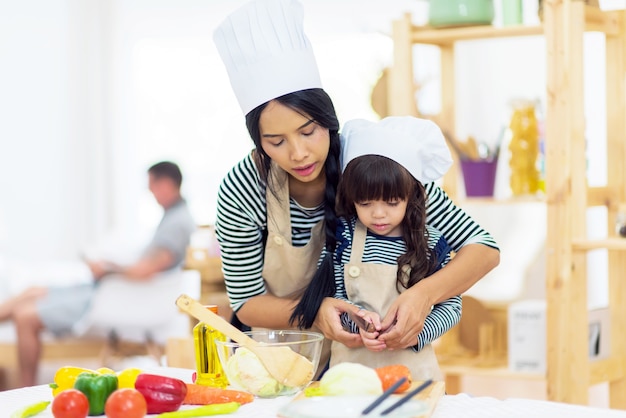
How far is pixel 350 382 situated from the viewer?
1317 mm

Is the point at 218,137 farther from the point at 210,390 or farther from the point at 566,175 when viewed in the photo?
the point at 210,390

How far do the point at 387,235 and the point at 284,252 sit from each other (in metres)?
0.20

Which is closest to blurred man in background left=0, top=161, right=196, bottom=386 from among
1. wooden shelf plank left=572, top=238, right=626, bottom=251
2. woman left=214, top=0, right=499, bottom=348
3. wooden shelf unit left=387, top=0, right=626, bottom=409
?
wooden shelf unit left=387, top=0, right=626, bottom=409

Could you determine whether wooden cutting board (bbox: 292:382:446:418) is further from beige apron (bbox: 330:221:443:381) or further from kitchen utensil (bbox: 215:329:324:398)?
beige apron (bbox: 330:221:443:381)

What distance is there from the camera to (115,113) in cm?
652

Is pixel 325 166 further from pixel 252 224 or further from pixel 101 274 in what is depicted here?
pixel 101 274

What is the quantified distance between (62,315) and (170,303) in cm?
53

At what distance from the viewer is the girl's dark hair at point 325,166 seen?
5.52 ft

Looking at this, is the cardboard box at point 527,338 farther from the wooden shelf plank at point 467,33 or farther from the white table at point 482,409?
the white table at point 482,409

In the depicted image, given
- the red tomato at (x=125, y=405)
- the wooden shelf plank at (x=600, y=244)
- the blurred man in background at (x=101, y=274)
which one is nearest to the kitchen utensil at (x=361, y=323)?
the red tomato at (x=125, y=405)

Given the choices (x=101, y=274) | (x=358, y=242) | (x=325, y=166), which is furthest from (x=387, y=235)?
A: (x=101, y=274)

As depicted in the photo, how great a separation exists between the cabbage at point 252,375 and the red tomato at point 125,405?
0.18 metres

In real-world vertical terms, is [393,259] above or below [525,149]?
below

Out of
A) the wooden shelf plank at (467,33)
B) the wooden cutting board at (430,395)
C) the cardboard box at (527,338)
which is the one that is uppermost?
the wooden shelf plank at (467,33)
